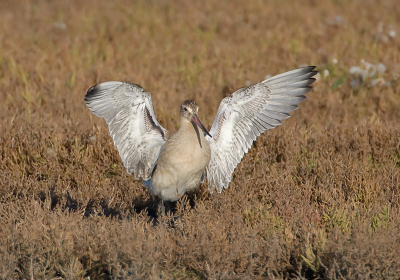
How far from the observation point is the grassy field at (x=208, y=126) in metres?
3.99

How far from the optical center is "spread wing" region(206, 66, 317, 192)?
5.08 m

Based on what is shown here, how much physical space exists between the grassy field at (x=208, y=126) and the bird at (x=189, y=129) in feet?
0.88

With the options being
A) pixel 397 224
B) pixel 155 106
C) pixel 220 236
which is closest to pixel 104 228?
pixel 220 236

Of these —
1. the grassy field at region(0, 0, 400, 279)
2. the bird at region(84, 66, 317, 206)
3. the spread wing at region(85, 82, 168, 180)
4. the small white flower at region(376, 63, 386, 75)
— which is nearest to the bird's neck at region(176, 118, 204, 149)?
the bird at region(84, 66, 317, 206)

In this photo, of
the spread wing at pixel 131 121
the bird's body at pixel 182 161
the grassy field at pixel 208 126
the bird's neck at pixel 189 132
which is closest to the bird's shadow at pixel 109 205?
the grassy field at pixel 208 126

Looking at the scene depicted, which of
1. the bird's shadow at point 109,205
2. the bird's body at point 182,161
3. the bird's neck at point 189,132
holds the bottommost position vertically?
the bird's shadow at point 109,205

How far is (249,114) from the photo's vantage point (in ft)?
17.0

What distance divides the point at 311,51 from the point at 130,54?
307cm

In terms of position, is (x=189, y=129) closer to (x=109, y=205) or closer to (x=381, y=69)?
(x=109, y=205)

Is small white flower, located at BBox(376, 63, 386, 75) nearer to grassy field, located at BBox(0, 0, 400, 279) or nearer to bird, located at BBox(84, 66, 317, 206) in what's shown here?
grassy field, located at BBox(0, 0, 400, 279)

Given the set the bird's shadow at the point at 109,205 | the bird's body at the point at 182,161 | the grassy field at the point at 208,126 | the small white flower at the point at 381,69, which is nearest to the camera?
the grassy field at the point at 208,126

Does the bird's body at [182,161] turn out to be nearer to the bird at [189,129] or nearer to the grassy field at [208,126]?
the bird at [189,129]

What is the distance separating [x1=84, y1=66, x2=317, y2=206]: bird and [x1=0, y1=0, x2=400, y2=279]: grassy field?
267mm

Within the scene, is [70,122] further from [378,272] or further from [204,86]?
[378,272]
